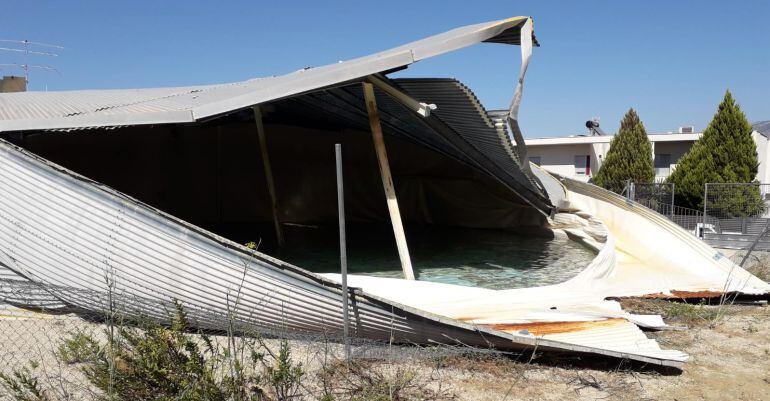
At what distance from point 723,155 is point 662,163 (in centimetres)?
1037

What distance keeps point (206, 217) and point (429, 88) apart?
24.5ft

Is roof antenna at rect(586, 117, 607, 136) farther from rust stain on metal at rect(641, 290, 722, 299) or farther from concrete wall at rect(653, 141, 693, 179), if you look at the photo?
rust stain on metal at rect(641, 290, 722, 299)

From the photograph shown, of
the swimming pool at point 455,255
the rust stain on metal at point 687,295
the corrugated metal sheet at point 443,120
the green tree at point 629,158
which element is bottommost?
the rust stain on metal at point 687,295

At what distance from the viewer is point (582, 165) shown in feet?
99.0

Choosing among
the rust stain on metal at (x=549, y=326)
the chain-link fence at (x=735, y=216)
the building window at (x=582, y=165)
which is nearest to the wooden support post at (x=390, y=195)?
the rust stain on metal at (x=549, y=326)

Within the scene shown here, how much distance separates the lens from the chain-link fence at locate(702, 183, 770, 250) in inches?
458

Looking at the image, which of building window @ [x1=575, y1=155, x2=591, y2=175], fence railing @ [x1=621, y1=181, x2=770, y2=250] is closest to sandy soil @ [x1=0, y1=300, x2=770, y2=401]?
fence railing @ [x1=621, y1=181, x2=770, y2=250]

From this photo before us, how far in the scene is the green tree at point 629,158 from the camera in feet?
72.4

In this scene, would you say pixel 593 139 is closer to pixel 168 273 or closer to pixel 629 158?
pixel 629 158

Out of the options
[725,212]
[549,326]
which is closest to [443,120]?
[549,326]

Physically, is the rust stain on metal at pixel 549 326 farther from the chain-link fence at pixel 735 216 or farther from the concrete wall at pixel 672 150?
the concrete wall at pixel 672 150

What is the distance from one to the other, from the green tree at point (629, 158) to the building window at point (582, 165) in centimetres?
685

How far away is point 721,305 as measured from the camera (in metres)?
6.66

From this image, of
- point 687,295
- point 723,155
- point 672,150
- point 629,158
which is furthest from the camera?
point 672,150
